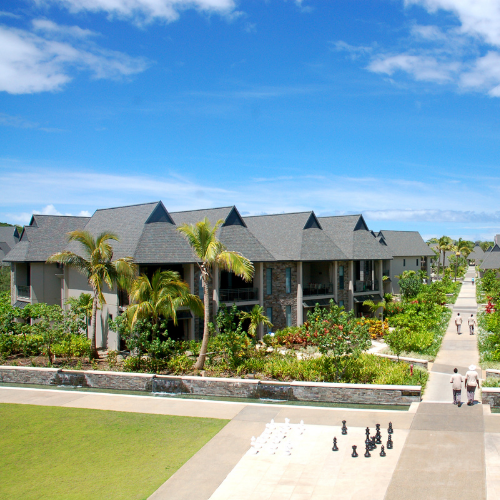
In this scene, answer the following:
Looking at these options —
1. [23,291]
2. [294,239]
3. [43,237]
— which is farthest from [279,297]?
[23,291]

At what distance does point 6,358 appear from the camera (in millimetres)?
25094

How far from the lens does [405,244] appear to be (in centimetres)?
6706

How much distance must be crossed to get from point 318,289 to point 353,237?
5.45m

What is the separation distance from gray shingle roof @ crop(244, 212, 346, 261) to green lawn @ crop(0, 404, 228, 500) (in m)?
17.9

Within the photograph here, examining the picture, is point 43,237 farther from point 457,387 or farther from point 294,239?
point 457,387

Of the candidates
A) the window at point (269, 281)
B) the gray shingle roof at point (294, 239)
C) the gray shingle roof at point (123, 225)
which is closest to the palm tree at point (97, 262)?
the gray shingle roof at point (123, 225)

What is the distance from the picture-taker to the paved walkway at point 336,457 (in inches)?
422

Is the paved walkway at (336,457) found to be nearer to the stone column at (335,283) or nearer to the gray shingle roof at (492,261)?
the stone column at (335,283)

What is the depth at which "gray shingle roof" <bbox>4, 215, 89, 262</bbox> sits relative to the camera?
32812mm

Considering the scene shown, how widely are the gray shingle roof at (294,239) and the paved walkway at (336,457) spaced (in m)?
15.8

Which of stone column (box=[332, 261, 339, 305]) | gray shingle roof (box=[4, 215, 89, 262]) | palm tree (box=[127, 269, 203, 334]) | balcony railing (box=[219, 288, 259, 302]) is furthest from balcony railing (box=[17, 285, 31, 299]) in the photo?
stone column (box=[332, 261, 339, 305])

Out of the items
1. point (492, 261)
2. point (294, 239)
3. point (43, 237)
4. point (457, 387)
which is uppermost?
point (43, 237)

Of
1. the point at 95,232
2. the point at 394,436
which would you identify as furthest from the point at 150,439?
the point at 95,232

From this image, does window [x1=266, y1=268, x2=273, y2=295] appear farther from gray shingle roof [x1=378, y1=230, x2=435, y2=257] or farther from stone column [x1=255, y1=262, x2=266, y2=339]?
gray shingle roof [x1=378, y1=230, x2=435, y2=257]
